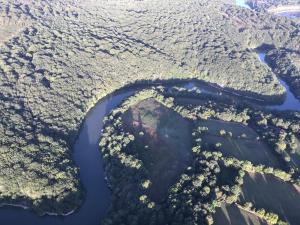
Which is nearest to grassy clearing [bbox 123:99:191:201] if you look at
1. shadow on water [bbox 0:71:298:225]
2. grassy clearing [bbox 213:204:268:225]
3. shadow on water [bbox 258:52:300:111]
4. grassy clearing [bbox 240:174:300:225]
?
shadow on water [bbox 0:71:298:225]

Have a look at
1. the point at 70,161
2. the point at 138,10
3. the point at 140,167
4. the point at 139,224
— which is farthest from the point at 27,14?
the point at 139,224

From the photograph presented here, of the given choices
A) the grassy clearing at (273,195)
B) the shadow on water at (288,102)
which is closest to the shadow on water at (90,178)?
the grassy clearing at (273,195)

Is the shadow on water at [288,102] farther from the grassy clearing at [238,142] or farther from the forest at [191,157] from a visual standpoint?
the grassy clearing at [238,142]

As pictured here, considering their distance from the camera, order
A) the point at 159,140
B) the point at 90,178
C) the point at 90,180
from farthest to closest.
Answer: the point at 159,140 < the point at 90,178 < the point at 90,180

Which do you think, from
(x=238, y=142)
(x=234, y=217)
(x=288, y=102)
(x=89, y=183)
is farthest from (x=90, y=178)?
(x=288, y=102)

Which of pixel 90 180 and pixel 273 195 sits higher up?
pixel 273 195

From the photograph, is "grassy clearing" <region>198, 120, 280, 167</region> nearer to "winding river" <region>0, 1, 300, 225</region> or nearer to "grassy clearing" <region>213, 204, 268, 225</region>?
"grassy clearing" <region>213, 204, 268, 225</region>

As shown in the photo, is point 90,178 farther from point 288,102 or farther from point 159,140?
point 288,102

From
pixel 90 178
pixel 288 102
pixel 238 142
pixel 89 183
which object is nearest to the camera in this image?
pixel 89 183
